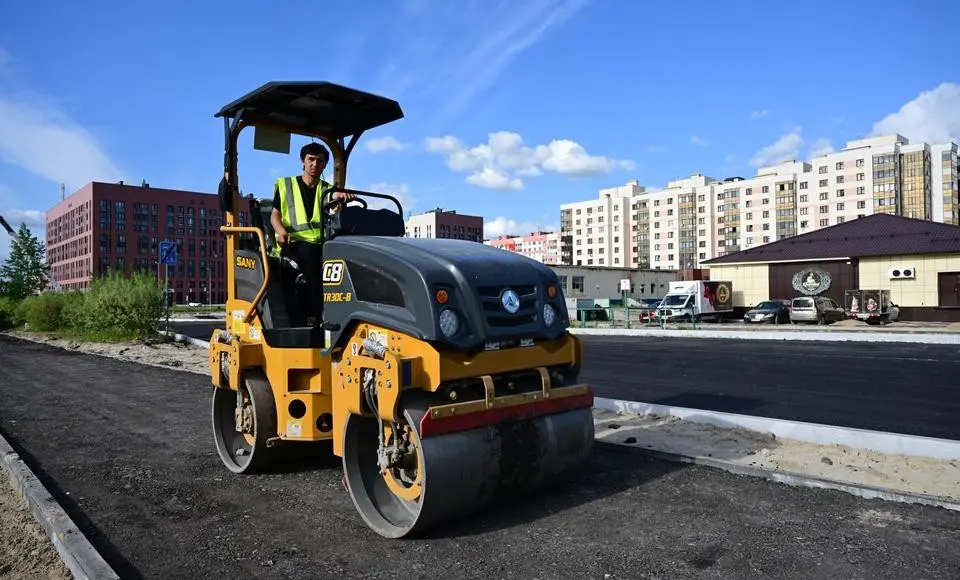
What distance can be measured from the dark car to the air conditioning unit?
16.0 feet

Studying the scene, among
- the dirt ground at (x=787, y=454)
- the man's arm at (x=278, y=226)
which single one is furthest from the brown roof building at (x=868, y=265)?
the man's arm at (x=278, y=226)

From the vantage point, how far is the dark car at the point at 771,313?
102 ft

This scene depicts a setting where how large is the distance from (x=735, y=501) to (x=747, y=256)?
3546 cm

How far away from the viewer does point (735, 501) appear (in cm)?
441

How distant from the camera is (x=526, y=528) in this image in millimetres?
3939

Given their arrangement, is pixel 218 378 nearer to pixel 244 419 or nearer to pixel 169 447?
pixel 244 419

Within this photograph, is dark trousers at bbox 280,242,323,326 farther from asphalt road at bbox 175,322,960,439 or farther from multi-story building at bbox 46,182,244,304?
multi-story building at bbox 46,182,244,304

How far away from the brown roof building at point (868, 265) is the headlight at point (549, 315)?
107ft

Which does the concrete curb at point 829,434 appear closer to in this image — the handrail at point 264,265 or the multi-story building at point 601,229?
the handrail at point 264,265

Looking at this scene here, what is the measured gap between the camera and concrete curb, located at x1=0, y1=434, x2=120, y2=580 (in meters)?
3.32

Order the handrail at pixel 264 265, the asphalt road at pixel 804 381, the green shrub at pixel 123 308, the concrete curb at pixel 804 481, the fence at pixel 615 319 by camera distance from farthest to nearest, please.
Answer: the fence at pixel 615 319 → the green shrub at pixel 123 308 → the asphalt road at pixel 804 381 → the handrail at pixel 264 265 → the concrete curb at pixel 804 481

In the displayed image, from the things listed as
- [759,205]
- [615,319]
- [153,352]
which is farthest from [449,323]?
[759,205]

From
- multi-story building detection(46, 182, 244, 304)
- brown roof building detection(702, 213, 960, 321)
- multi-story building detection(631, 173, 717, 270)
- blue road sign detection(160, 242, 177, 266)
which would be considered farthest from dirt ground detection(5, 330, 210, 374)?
multi-story building detection(631, 173, 717, 270)

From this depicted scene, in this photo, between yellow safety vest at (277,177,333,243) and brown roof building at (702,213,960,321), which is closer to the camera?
yellow safety vest at (277,177,333,243)
